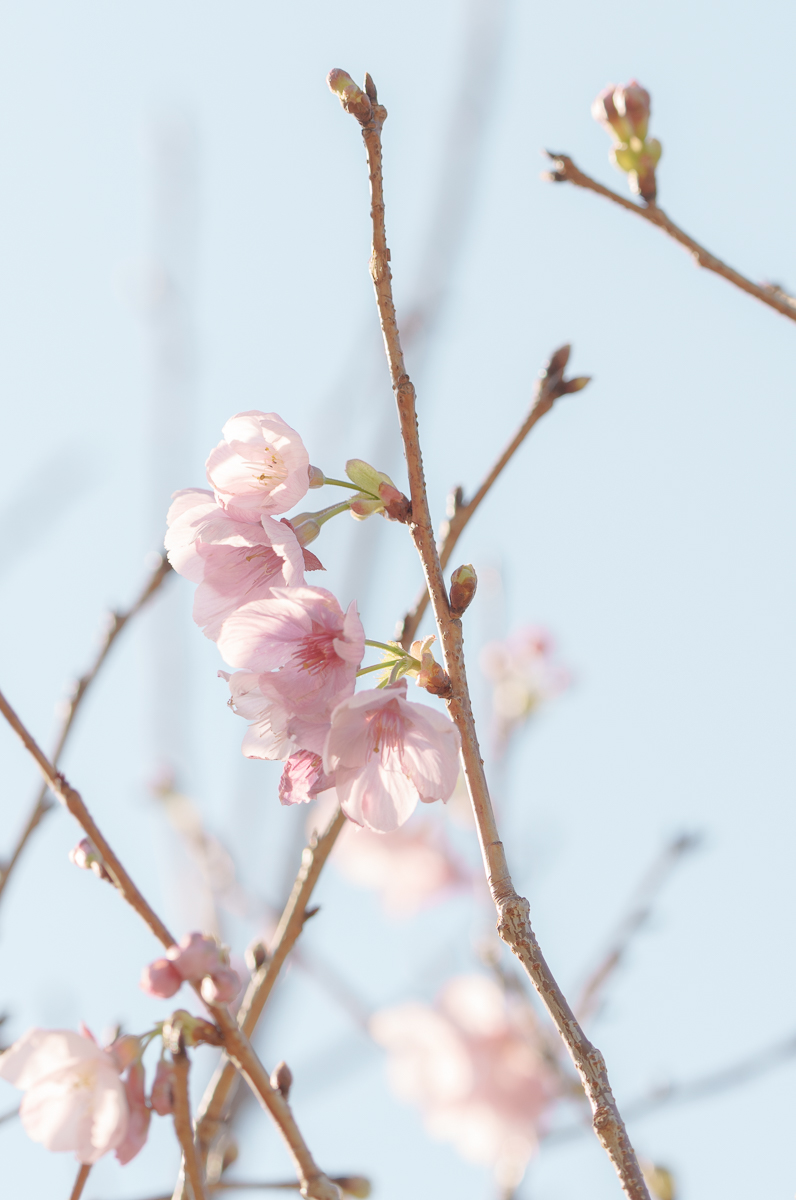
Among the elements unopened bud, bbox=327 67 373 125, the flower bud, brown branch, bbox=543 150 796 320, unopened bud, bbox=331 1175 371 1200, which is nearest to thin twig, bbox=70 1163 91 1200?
the flower bud

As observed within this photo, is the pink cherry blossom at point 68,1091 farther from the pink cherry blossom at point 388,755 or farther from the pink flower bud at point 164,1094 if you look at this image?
the pink cherry blossom at point 388,755

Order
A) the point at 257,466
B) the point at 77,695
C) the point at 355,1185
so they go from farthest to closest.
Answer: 1. the point at 77,695
2. the point at 355,1185
3. the point at 257,466

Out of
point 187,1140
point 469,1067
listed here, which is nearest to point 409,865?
point 469,1067

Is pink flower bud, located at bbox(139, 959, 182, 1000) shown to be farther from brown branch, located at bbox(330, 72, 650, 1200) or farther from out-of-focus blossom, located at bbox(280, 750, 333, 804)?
brown branch, located at bbox(330, 72, 650, 1200)

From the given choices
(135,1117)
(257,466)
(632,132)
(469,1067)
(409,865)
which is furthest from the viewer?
(409,865)

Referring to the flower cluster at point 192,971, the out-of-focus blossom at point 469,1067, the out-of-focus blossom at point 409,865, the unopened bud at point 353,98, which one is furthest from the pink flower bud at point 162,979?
the out-of-focus blossom at point 409,865

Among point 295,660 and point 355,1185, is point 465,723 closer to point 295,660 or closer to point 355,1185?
point 295,660
